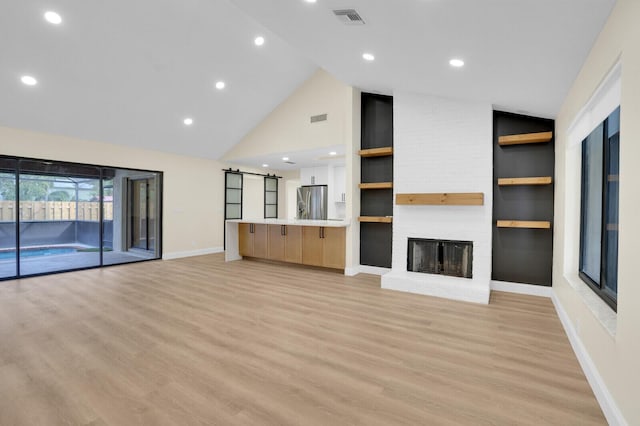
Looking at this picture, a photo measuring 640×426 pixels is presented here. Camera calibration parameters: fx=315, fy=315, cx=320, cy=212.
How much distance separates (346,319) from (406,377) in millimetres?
1240

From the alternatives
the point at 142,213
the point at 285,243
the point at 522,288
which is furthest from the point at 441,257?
the point at 142,213

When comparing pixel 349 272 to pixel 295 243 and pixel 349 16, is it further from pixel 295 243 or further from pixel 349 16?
pixel 349 16

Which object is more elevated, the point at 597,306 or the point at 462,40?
the point at 462,40

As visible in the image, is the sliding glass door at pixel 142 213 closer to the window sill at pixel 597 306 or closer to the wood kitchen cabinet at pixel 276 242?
the wood kitchen cabinet at pixel 276 242

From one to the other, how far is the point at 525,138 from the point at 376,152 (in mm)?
2237

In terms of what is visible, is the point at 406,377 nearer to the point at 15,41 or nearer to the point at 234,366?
the point at 234,366

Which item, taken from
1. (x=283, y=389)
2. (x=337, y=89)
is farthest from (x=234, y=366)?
(x=337, y=89)

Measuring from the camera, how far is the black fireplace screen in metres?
4.72

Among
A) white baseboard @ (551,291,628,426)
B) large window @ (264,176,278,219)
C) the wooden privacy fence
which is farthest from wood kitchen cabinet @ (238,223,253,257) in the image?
white baseboard @ (551,291,628,426)

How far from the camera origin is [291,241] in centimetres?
641

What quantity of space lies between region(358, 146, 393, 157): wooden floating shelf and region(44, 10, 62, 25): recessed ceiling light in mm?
4545

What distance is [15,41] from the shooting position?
3916 millimetres

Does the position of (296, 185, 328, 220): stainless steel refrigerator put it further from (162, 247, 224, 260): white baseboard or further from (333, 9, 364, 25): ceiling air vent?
(333, 9, 364, 25): ceiling air vent

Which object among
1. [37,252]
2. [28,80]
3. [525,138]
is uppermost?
[28,80]
